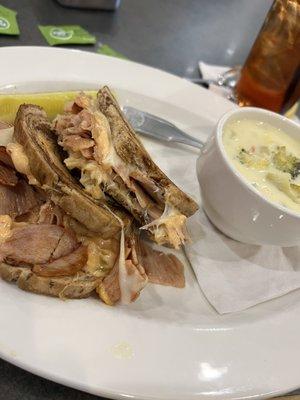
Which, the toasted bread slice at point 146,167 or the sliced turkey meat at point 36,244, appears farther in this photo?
the toasted bread slice at point 146,167

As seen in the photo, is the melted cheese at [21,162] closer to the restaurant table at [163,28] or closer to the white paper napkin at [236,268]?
the white paper napkin at [236,268]

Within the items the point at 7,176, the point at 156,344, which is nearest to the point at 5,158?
the point at 7,176

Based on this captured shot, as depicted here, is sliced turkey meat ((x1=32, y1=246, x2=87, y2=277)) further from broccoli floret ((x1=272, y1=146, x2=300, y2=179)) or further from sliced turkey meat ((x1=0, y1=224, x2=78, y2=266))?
broccoli floret ((x1=272, y1=146, x2=300, y2=179))

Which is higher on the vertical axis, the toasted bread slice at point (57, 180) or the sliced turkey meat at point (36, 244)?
the toasted bread slice at point (57, 180)

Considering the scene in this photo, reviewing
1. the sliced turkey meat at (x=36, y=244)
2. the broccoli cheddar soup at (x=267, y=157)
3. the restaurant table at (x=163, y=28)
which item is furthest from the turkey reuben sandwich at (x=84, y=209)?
the restaurant table at (x=163, y=28)

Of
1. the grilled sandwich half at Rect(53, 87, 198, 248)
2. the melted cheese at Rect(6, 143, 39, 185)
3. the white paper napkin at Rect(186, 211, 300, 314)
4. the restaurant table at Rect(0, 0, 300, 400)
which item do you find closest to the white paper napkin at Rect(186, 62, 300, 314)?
the white paper napkin at Rect(186, 211, 300, 314)

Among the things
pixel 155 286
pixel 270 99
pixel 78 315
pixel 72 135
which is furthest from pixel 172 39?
pixel 78 315

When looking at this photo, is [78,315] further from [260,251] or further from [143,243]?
[260,251]
